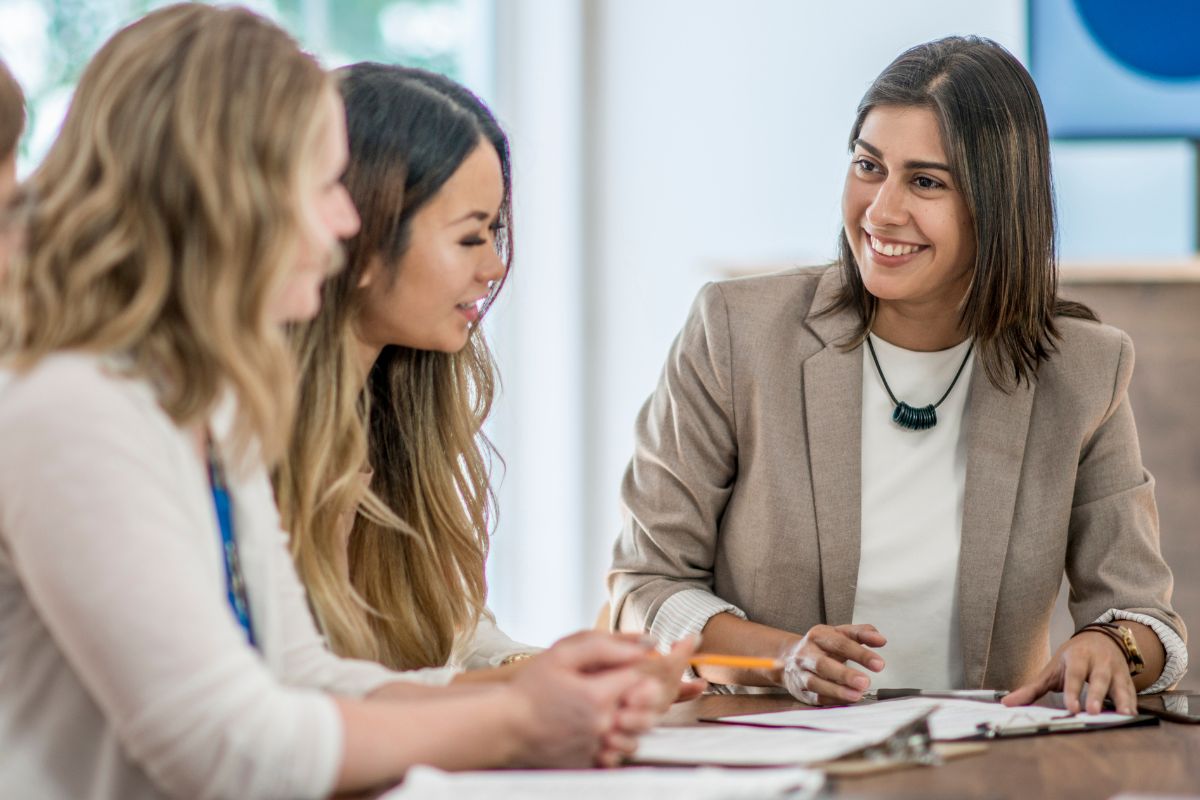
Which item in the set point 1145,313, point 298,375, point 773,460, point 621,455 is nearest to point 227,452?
point 298,375

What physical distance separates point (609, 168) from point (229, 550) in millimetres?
3263

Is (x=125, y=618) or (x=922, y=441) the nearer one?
(x=125, y=618)

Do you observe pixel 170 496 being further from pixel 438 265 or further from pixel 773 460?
pixel 773 460

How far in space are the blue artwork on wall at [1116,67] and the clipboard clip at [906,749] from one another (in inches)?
96.9

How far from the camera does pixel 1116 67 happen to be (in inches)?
132

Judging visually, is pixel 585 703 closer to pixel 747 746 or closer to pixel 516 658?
pixel 747 746

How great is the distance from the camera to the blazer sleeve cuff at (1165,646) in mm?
1694

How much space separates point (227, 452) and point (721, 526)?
0.99 metres

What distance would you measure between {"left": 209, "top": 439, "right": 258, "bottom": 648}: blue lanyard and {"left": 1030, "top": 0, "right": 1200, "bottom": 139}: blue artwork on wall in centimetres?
272

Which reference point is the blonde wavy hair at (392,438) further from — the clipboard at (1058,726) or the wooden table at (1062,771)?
the clipboard at (1058,726)

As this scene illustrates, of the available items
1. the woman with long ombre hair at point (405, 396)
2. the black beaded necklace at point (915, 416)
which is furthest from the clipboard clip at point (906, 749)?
the black beaded necklace at point (915, 416)

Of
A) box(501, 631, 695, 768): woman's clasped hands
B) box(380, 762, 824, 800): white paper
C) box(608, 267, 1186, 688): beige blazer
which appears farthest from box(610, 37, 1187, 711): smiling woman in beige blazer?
box(380, 762, 824, 800): white paper

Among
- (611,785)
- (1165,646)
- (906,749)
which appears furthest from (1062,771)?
(1165,646)

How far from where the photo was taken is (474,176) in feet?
5.30
